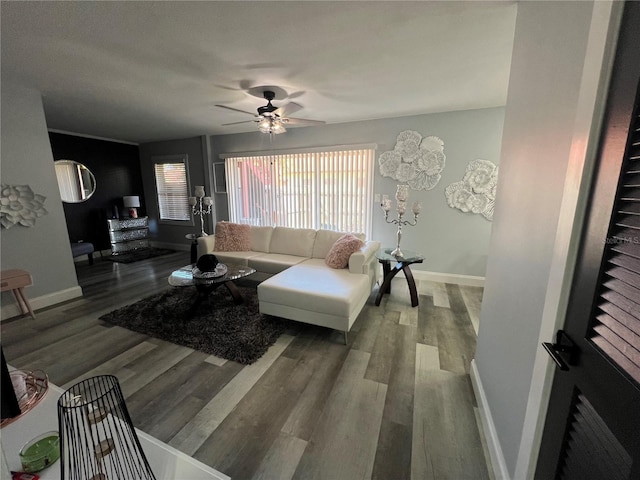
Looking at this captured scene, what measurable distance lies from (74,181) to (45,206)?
2.64m

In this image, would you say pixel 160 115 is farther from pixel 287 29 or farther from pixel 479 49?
pixel 479 49

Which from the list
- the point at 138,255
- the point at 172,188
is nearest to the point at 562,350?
the point at 138,255

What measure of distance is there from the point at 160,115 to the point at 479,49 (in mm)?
3880

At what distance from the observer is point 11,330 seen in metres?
2.52

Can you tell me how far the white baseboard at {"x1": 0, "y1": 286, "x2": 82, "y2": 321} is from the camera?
8.96 feet

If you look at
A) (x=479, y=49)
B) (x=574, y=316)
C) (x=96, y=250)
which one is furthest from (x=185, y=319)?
(x=96, y=250)

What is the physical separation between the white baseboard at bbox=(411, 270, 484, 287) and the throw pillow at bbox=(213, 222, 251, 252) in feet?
8.82

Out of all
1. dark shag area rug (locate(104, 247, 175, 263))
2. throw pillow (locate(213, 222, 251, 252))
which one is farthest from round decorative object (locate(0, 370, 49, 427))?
dark shag area rug (locate(104, 247, 175, 263))

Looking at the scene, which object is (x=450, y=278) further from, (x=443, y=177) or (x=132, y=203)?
(x=132, y=203)

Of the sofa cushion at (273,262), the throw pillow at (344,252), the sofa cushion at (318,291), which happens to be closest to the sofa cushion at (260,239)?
the sofa cushion at (273,262)

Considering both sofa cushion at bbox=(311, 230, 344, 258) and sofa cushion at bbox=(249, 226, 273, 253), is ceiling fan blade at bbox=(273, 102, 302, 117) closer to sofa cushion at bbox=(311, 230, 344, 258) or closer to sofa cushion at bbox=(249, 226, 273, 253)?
sofa cushion at bbox=(311, 230, 344, 258)

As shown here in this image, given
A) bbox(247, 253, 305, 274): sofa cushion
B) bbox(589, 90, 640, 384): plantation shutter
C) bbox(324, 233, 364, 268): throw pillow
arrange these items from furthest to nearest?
bbox(247, 253, 305, 274): sofa cushion → bbox(324, 233, 364, 268): throw pillow → bbox(589, 90, 640, 384): plantation shutter

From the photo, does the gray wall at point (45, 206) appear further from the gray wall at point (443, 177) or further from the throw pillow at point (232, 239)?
the gray wall at point (443, 177)

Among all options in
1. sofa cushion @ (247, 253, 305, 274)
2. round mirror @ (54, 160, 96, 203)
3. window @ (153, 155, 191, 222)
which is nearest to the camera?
sofa cushion @ (247, 253, 305, 274)
